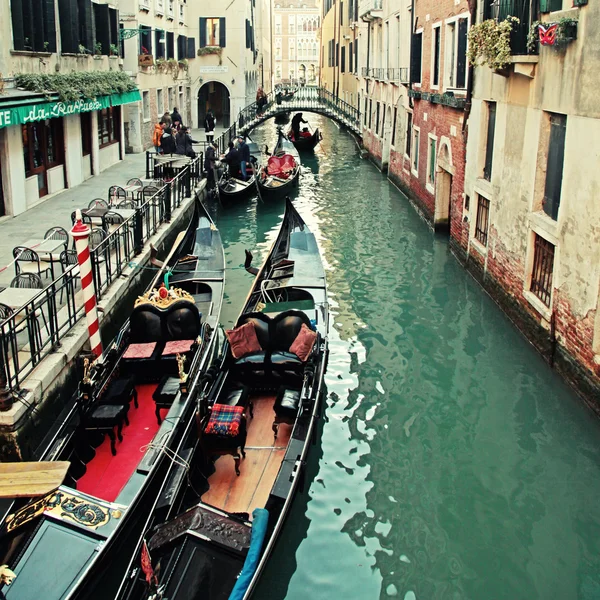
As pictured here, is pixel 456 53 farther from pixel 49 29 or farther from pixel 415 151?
pixel 49 29

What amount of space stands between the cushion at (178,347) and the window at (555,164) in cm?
398

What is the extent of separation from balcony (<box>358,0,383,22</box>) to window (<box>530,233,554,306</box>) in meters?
14.6

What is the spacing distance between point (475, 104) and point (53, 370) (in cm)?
729

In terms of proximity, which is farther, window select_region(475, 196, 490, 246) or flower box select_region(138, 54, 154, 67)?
flower box select_region(138, 54, 154, 67)

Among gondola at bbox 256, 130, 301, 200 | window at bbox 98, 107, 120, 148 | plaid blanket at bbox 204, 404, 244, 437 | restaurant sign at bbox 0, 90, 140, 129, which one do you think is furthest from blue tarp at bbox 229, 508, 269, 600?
window at bbox 98, 107, 120, 148

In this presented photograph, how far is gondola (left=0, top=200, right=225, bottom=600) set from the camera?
426cm

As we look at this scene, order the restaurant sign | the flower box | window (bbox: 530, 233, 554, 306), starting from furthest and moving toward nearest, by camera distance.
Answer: the flower box
the restaurant sign
window (bbox: 530, 233, 554, 306)

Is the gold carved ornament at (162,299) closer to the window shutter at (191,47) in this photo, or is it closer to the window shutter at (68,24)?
the window shutter at (68,24)

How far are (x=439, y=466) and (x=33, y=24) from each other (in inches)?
384

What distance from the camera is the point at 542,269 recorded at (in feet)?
26.4

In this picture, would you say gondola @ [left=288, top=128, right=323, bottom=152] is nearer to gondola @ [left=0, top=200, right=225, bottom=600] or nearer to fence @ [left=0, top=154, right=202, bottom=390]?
fence @ [left=0, top=154, right=202, bottom=390]

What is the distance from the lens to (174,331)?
7.02m

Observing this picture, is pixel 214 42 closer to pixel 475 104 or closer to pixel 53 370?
pixel 475 104

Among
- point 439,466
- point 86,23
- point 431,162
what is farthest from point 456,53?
point 439,466
